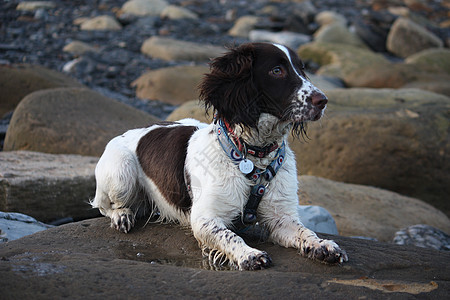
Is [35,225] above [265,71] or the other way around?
the other way around

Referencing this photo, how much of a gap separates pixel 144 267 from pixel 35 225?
2179 millimetres

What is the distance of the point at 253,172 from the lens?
408 cm

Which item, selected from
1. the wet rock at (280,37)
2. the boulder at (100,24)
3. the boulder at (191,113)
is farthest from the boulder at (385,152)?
the boulder at (100,24)

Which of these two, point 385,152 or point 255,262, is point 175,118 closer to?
point 385,152

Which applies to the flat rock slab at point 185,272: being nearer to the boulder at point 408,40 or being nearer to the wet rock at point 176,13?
the boulder at point 408,40

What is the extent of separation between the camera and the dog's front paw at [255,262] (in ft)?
12.0

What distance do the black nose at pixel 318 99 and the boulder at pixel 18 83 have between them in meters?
8.50

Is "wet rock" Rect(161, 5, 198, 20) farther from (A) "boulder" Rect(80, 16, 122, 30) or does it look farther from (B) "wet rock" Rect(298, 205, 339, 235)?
(B) "wet rock" Rect(298, 205, 339, 235)

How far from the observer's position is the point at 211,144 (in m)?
4.21

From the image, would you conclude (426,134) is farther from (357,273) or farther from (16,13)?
(16,13)

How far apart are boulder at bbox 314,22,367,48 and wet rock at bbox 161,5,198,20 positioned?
5599 mm

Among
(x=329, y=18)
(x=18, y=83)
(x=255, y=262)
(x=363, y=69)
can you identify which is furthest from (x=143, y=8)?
(x=255, y=262)

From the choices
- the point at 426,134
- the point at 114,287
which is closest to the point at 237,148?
the point at 114,287

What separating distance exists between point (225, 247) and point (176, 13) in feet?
67.5
